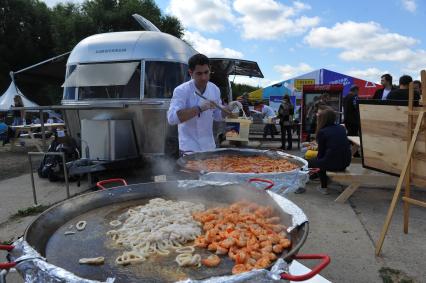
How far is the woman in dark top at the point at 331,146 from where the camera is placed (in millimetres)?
6543

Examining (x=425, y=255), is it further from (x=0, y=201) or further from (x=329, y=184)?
(x=0, y=201)

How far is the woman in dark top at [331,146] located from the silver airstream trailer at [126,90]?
311cm

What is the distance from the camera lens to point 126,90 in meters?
7.61

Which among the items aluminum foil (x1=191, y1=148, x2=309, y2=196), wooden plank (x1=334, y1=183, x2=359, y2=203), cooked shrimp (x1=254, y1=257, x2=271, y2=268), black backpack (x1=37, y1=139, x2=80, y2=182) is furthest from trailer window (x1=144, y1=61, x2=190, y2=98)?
cooked shrimp (x1=254, y1=257, x2=271, y2=268)

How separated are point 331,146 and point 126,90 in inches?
173

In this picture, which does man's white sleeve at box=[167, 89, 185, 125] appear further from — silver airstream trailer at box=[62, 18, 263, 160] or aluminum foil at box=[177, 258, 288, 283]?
silver airstream trailer at box=[62, 18, 263, 160]

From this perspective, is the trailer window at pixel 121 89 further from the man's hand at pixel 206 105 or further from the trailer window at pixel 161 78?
the man's hand at pixel 206 105

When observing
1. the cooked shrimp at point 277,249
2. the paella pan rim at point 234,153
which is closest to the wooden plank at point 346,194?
the paella pan rim at point 234,153

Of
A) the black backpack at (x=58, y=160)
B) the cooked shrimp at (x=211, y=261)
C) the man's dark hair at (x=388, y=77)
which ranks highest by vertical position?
the man's dark hair at (x=388, y=77)

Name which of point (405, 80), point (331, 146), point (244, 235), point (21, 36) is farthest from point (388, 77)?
point (21, 36)

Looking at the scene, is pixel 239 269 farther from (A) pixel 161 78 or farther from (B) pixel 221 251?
(A) pixel 161 78

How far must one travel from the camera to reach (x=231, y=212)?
2.65 m

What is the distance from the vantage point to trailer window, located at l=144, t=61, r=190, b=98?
7.56 meters

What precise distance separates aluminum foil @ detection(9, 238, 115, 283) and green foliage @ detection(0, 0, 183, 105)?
25379 mm
